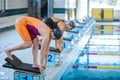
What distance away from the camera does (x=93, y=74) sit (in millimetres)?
6688

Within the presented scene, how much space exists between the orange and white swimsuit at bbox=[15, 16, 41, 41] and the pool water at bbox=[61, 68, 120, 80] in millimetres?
2724

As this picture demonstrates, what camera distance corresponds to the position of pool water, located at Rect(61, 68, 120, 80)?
249 inches

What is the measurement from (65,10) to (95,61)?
7.09 m

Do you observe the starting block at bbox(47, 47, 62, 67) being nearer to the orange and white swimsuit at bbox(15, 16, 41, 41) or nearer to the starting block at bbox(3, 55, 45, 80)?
the starting block at bbox(3, 55, 45, 80)

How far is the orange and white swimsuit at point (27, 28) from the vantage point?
11.3 ft

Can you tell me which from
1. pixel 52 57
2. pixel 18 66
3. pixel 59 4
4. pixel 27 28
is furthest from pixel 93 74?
pixel 59 4

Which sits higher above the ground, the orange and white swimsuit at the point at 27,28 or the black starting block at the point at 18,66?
the orange and white swimsuit at the point at 27,28

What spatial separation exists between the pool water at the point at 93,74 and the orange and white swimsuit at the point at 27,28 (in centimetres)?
272

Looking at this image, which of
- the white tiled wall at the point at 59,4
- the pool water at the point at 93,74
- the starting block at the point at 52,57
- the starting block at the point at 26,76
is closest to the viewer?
the starting block at the point at 26,76

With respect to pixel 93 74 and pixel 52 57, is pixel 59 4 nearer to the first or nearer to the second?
pixel 93 74

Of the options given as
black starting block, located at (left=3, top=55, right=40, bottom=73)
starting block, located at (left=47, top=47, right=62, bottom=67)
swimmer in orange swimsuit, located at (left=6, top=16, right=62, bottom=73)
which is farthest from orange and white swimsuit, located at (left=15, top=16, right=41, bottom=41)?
starting block, located at (left=47, top=47, right=62, bottom=67)

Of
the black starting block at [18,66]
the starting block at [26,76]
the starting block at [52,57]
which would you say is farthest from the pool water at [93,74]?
the starting block at [26,76]

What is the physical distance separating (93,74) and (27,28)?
11.6 ft

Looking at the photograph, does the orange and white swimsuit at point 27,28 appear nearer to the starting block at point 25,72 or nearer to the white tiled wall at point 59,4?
the starting block at point 25,72
